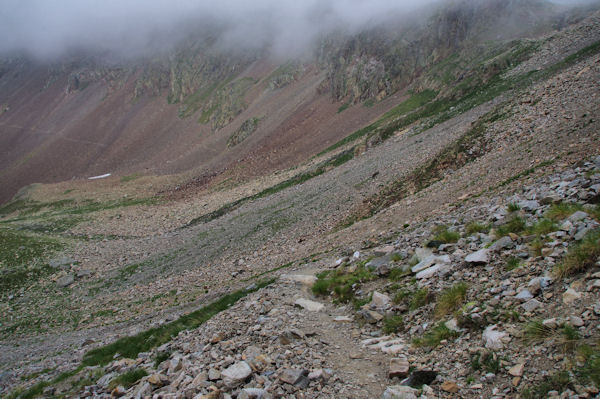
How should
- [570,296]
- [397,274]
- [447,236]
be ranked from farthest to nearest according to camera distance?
[447,236], [397,274], [570,296]

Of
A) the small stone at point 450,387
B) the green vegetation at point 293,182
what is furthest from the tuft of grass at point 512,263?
the green vegetation at point 293,182

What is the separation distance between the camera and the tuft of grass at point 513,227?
8.52 meters

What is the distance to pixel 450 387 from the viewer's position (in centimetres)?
516

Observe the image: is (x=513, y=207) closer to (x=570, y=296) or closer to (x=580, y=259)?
(x=580, y=259)

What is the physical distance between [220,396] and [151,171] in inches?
3180

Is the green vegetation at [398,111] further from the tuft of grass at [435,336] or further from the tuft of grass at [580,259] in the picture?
the tuft of grass at [435,336]

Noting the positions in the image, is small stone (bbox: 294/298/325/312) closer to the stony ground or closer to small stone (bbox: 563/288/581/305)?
the stony ground

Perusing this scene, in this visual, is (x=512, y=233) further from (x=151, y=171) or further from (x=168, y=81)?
(x=168, y=81)

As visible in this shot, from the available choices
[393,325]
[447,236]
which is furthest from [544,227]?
[393,325]

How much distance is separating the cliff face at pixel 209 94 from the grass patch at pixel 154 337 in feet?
131

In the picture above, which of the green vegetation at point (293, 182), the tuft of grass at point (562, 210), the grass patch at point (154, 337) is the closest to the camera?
the tuft of grass at point (562, 210)

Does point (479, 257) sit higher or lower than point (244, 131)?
lower

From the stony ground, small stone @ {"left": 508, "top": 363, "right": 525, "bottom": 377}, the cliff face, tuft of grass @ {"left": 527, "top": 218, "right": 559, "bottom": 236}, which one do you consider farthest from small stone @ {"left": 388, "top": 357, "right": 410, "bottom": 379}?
the cliff face

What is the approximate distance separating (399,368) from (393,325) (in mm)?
1605
